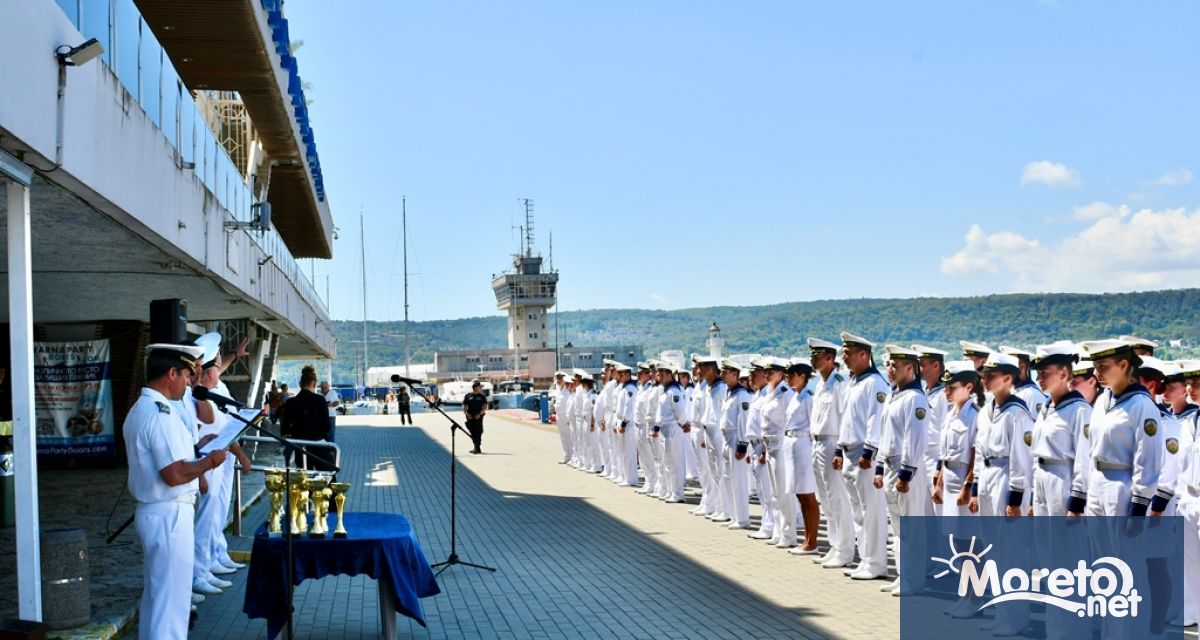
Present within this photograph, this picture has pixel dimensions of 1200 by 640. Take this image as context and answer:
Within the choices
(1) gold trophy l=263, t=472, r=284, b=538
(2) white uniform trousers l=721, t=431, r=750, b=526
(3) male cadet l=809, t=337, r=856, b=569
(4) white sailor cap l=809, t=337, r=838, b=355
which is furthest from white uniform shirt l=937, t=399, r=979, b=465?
(1) gold trophy l=263, t=472, r=284, b=538

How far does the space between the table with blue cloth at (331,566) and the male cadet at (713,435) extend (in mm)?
8026

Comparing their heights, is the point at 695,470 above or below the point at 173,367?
below

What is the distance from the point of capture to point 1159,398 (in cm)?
1050

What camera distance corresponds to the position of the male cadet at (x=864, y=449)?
11258mm

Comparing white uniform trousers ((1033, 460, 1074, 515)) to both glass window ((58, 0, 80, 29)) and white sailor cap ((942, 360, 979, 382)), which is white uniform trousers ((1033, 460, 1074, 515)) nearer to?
white sailor cap ((942, 360, 979, 382))

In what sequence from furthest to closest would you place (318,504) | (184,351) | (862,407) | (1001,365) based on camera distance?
1. (862,407)
2. (1001,365)
3. (318,504)
4. (184,351)

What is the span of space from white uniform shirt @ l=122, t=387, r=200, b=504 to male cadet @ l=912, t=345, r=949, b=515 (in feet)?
21.3

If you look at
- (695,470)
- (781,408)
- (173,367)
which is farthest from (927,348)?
(695,470)

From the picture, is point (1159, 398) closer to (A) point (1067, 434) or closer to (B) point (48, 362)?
(A) point (1067, 434)

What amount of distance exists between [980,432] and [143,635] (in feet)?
20.2

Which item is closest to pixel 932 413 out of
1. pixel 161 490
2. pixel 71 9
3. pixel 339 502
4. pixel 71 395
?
pixel 339 502

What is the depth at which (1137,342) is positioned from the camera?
29.7 feet

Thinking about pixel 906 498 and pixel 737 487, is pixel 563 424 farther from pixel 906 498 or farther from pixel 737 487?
pixel 906 498

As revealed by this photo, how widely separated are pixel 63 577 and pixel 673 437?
11.1 m
